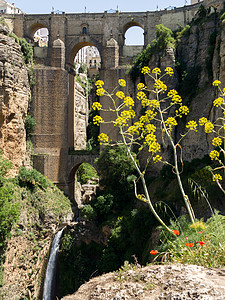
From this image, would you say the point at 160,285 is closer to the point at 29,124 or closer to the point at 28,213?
the point at 28,213

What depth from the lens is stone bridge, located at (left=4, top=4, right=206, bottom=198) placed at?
2572 centimetres

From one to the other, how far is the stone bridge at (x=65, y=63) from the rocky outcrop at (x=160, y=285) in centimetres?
2165

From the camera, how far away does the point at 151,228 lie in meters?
16.4

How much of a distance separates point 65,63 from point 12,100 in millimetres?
6965

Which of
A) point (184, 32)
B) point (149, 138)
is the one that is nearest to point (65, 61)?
point (184, 32)

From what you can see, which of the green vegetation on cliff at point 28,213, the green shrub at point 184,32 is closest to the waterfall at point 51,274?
the green vegetation on cliff at point 28,213

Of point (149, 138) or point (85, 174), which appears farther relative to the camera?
point (85, 174)

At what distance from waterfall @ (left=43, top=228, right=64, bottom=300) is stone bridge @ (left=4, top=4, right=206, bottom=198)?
19.4 feet

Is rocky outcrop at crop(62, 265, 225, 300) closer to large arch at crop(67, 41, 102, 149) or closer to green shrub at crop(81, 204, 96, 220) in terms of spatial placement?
green shrub at crop(81, 204, 96, 220)

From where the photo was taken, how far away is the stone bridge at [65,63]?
25.7m

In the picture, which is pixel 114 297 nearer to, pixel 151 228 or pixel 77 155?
pixel 151 228

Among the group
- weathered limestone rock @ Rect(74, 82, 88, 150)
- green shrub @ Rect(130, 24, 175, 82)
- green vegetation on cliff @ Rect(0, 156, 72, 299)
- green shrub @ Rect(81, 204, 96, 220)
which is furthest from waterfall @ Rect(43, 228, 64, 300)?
green shrub @ Rect(130, 24, 175, 82)

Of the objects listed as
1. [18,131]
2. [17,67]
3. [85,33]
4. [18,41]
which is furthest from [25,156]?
[85,33]

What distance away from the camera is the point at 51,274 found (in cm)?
2000
